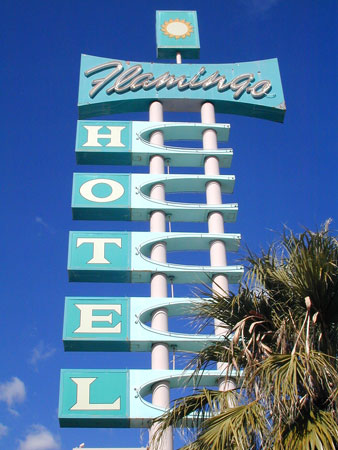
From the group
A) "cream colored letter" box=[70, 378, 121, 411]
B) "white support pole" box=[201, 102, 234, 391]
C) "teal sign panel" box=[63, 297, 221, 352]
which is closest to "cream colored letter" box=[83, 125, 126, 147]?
"white support pole" box=[201, 102, 234, 391]

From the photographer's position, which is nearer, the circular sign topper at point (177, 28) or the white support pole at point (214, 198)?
the white support pole at point (214, 198)

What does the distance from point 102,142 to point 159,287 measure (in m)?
6.21

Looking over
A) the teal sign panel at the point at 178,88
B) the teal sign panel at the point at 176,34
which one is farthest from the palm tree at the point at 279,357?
the teal sign panel at the point at 176,34

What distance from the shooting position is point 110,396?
18188 mm

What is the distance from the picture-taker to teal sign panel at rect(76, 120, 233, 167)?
77.0 ft

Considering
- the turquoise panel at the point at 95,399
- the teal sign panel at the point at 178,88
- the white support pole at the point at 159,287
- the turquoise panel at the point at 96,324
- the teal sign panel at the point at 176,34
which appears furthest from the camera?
the teal sign panel at the point at 176,34

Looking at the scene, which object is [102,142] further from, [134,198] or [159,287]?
[159,287]

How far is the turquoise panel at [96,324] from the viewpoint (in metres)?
19.1

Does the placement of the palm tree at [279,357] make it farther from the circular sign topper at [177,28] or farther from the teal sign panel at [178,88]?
the circular sign topper at [177,28]

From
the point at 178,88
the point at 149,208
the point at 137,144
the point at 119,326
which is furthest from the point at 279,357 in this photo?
the point at 178,88

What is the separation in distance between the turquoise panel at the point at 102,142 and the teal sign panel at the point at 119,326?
5.82 metres

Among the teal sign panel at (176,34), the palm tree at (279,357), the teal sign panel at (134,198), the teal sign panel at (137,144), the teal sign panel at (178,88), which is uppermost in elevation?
the teal sign panel at (176,34)

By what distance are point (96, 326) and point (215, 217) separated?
541 centimetres

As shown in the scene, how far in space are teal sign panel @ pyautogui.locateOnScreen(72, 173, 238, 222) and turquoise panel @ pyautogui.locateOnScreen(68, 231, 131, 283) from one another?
0.93 metres
